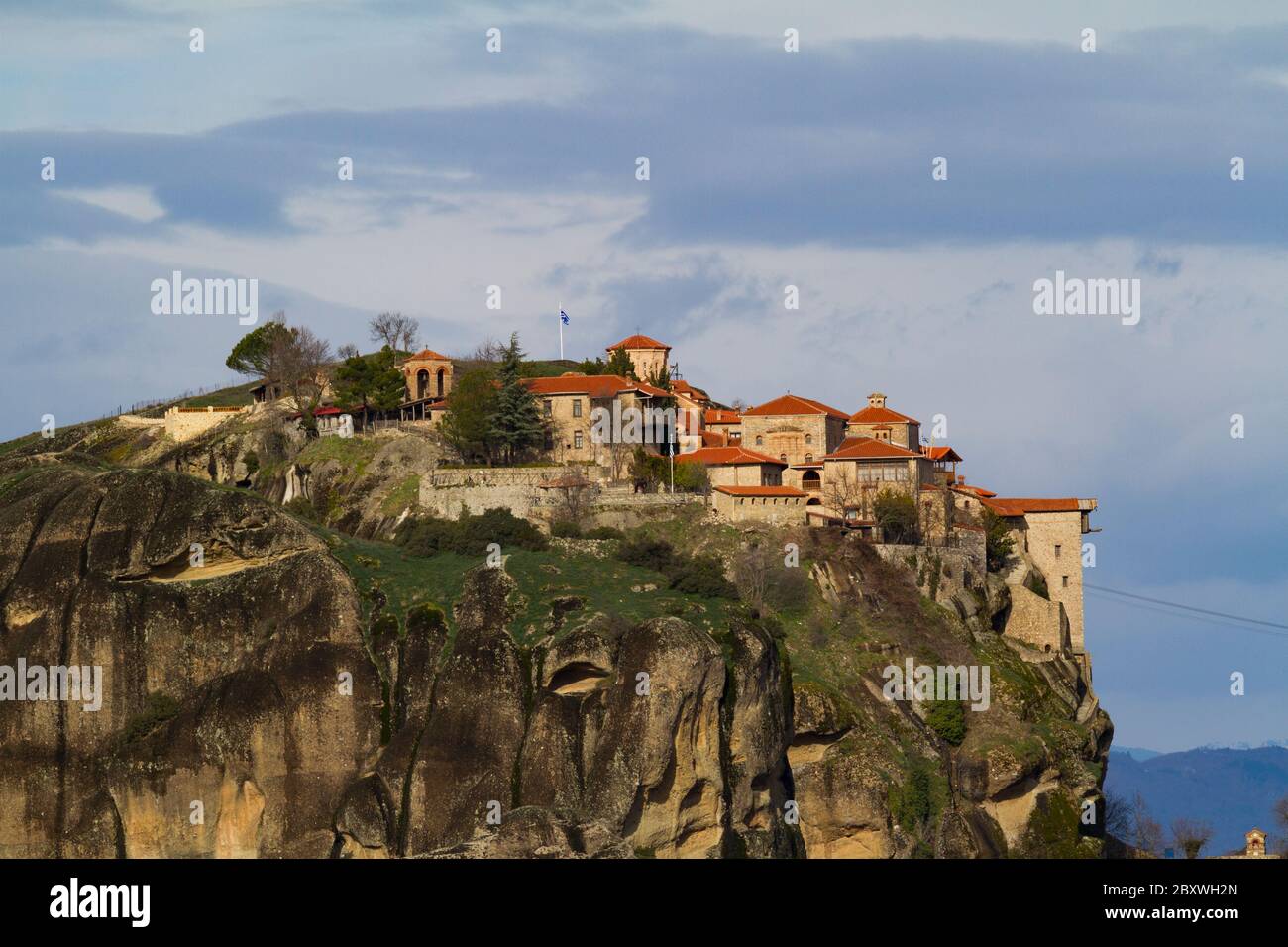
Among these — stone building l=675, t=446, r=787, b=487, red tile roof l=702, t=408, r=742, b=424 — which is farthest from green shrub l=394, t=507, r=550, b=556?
red tile roof l=702, t=408, r=742, b=424

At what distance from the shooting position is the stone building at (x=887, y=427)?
384 ft

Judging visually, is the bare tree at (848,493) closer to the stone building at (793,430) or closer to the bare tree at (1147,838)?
the stone building at (793,430)

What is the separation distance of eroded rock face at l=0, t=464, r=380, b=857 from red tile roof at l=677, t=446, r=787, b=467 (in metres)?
22.4

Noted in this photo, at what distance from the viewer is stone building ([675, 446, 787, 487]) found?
107 m

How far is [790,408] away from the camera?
117 meters

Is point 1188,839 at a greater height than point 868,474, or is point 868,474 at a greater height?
point 868,474

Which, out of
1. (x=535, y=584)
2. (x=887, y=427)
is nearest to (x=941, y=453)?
(x=887, y=427)

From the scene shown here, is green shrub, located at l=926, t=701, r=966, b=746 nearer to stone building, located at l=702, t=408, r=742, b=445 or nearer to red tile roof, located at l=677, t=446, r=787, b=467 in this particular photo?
red tile roof, located at l=677, t=446, r=787, b=467

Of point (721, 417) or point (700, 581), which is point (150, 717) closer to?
point (700, 581)

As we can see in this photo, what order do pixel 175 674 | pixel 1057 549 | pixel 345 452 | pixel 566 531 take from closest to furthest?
pixel 175 674, pixel 566 531, pixel 1057 549, pixel 345 452

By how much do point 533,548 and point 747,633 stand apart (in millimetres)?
12565

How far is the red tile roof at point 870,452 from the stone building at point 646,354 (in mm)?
22965

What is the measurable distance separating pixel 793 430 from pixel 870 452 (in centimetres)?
748
